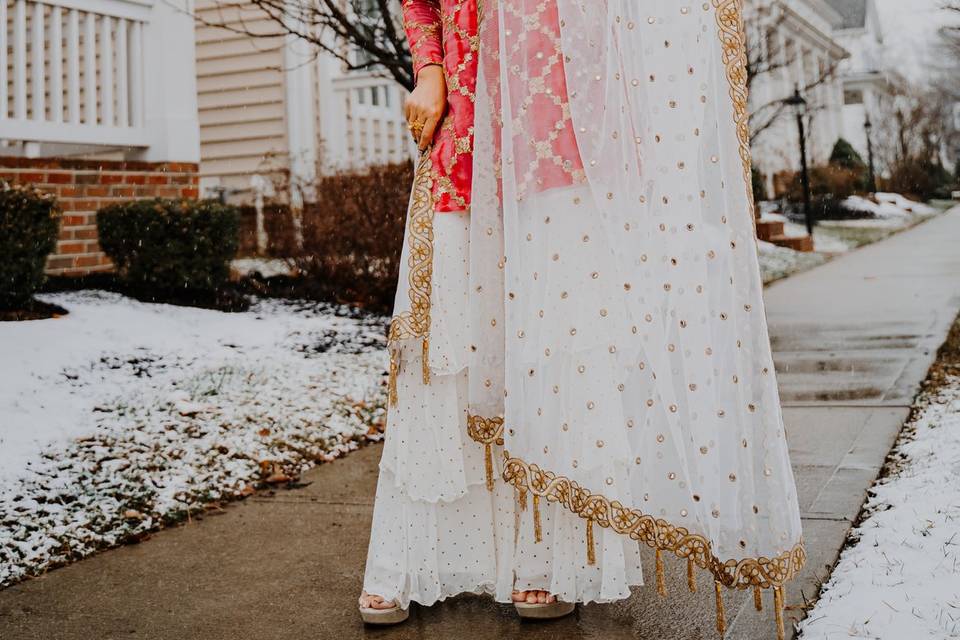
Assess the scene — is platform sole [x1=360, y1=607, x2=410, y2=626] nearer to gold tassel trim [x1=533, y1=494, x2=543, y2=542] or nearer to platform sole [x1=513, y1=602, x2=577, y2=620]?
platform sole [x1=513, y1=602, x2=577, y2=620]

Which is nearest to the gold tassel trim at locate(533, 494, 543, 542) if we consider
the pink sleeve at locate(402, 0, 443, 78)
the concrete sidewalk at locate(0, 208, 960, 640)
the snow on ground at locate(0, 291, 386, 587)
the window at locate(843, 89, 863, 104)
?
the concrete sidewalk at locate(0, 208, 960, 640)

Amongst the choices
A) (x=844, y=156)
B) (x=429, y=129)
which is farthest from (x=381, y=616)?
(x=844, y=156)

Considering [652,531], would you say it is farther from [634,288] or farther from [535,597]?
[634,288]

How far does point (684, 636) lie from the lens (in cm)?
200

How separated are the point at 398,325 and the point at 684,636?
95 centimetres

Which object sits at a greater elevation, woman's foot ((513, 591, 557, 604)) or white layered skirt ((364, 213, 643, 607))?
white layered skirt ((364, 213, 643, 607))

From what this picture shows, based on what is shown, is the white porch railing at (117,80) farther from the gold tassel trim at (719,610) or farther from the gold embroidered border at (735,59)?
the gold tassel trim at (719,610)

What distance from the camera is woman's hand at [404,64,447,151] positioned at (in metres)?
2.20

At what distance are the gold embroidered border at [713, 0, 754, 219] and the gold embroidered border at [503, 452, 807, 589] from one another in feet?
2.24

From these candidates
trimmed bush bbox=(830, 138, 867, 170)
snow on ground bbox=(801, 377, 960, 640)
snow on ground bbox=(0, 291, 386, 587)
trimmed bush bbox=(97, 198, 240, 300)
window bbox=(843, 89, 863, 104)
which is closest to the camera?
snow on ground bbox=(801, 377, 960, 640)

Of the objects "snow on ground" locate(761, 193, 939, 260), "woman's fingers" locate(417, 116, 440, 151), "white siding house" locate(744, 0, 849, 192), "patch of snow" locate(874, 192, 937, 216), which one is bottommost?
"woman's fingers" locate(417, 116, 440, 151)

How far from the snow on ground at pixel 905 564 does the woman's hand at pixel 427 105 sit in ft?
4.63

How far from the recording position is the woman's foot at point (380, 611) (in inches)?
84.4

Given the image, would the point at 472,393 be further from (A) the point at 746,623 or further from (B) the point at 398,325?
(A) the point at 746,623
